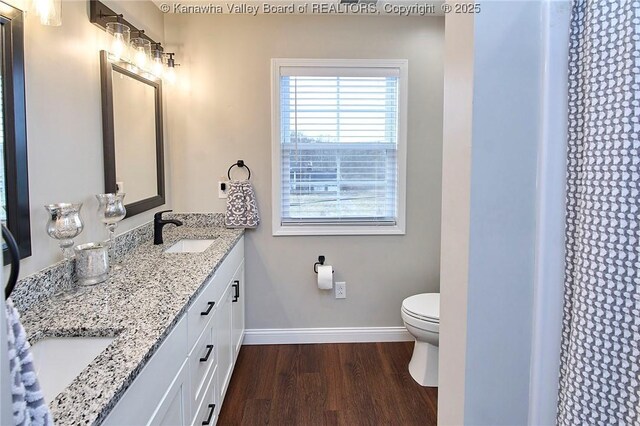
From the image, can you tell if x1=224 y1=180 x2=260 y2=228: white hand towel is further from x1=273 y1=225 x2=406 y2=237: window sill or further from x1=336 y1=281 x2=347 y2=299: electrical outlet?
x1=336 y1=281 x2=347 y2=299: electrical outlet

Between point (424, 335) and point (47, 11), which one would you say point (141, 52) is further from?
point (424, 335)

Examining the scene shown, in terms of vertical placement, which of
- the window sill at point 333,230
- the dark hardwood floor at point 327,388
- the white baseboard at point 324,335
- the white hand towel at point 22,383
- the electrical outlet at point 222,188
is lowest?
the dark hardwood floor at point 327,388

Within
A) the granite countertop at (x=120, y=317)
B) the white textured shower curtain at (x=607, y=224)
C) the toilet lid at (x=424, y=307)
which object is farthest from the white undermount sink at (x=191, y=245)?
the white textured shower curtain at (x=607, y=224)

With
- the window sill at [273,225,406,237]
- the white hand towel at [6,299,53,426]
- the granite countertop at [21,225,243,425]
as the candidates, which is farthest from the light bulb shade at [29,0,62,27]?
the window sill at [273,225,406,237]

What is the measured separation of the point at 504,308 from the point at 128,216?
2.05m

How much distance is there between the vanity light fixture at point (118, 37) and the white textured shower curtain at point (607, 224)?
2004 mm

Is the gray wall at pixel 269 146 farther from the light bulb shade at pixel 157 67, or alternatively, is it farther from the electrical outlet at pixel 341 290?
the light bulb shade at pixel 157 67

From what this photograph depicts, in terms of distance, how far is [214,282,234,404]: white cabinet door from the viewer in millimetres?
2084

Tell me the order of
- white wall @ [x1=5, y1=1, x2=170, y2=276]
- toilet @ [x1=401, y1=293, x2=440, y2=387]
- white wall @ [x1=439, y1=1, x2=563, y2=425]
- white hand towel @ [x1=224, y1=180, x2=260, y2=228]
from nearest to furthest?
white wall @ [x1=439, y1=1, x2=563, y2=425]
white wall @ [x1=5, y1=1, x2=170, y2=276]
toilet @ [x1=401, y1=293, x2=440, y2=387]
white hand towel @ [x1=224, y1=180, x2=260, y2=228]

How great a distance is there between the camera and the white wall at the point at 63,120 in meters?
1.49

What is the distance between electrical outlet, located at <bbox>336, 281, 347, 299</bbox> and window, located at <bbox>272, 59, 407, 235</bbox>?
1.24 feet

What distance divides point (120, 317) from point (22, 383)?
754 mm

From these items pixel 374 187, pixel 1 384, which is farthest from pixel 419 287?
pixel 1 384

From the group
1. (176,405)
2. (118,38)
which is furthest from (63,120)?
(176,405)
